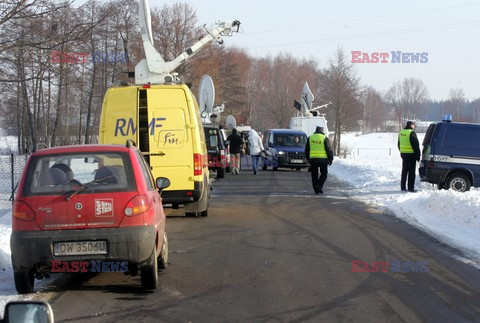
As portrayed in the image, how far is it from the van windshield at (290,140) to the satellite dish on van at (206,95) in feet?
12.4

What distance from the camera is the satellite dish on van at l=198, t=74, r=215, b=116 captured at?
3025 centimetres

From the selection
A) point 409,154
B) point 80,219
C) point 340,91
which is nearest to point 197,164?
point 80,219

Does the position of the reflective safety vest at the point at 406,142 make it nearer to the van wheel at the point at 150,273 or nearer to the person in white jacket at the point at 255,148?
the person in white jacket at the point at 255,148

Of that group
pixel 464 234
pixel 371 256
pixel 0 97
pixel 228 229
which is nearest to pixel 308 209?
pixel 228 229

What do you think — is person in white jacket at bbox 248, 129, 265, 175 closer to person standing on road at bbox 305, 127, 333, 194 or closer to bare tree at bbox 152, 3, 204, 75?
person standing on road at bbox 305, 127, 333, 194

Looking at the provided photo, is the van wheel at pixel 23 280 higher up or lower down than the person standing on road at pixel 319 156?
lower down

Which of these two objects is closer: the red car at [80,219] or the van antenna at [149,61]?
the red car at [80,219]

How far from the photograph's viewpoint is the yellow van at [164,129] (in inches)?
452

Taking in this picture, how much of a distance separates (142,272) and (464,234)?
6.28 m

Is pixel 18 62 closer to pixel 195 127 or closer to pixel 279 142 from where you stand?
pixel 195 127

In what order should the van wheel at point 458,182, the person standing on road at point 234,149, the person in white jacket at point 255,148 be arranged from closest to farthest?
the van wheel at point 458,182, the person in white jacket at point 255,148, the person standing on road at point 234,149

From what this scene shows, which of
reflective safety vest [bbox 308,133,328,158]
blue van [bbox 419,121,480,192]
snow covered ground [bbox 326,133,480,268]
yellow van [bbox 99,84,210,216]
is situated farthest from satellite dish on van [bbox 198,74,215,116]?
yellow van [bbox 99,84,210,216]

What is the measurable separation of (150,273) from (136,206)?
0.78 m

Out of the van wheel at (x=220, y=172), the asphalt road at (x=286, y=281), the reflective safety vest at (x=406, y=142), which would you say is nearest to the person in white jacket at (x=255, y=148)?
the van wheel at (x=220, y=172)
